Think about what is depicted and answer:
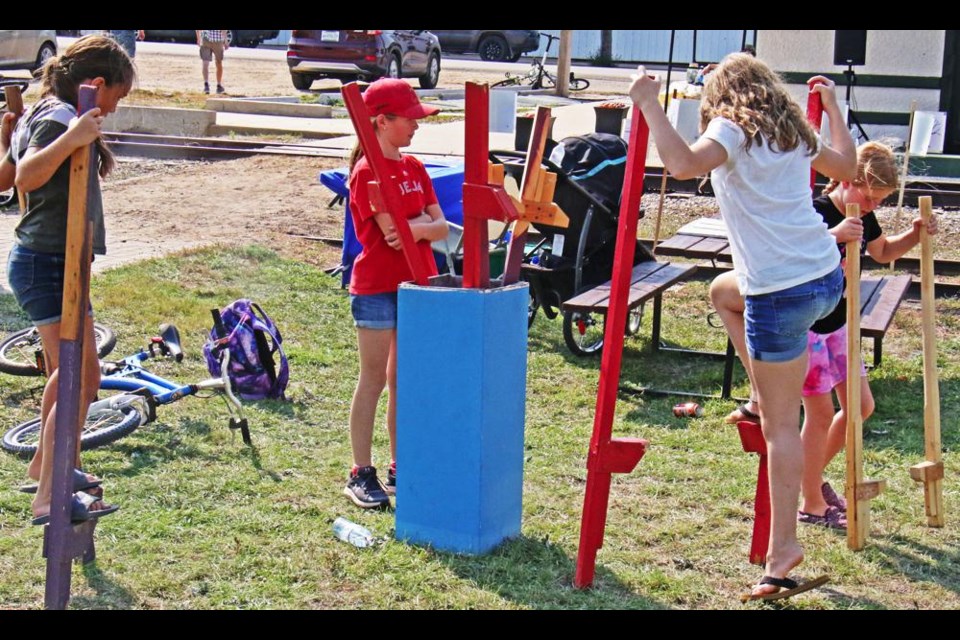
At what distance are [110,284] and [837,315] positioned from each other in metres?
5.50

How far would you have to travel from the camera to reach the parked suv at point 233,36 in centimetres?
3612

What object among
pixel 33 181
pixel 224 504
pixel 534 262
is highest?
pixel 33 181

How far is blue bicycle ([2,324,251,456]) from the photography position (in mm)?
5311

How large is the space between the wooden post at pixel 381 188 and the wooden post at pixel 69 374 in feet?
3.21

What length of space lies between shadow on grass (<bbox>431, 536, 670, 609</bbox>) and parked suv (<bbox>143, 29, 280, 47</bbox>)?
109 ft

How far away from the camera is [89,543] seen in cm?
399

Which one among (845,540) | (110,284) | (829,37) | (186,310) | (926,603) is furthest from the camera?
(829,37)

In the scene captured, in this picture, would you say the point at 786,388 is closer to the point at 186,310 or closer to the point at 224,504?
the point at 224,504

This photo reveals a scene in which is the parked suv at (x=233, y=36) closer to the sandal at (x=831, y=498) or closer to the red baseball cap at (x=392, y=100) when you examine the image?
the red baseball cap at (x=392, y=100)

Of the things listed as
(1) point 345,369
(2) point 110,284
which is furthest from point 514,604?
(2) point 110,284

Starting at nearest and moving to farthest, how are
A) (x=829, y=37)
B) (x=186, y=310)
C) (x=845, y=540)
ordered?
1. (x=845, y=540)
2. (x=186, y=310)
3. (x=829, y=37)

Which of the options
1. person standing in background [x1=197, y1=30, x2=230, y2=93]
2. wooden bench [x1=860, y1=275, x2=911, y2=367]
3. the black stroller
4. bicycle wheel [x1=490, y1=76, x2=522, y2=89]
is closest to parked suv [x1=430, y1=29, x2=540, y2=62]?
bicycle wheel [x1=490, y1=76, x2=522, y2=89]

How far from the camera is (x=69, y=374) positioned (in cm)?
367

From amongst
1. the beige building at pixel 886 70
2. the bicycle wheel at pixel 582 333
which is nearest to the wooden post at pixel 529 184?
the bicycle wheel at pixel 582 333
